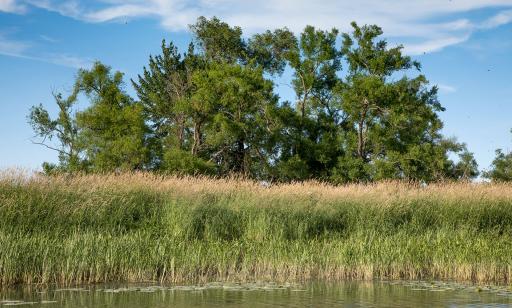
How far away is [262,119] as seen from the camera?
35062 millimetres

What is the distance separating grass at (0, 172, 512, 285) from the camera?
1023cm

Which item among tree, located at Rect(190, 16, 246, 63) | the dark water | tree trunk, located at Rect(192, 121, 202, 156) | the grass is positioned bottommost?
the dark water

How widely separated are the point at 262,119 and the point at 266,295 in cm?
2670

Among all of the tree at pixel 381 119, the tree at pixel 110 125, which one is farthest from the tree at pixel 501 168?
the tree at pixel 110 125

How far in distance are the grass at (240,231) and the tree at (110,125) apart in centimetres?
1761

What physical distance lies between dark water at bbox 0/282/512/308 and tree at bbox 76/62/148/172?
26138 millimetres

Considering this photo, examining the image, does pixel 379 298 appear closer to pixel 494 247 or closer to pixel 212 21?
pixel 494 247

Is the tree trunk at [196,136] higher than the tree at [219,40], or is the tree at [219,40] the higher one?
the tree at [219,40]

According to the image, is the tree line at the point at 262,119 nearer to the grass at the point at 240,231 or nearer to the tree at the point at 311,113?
the tree at the point at 311,113

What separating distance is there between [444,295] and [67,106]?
121 ft

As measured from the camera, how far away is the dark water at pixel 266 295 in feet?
26.6

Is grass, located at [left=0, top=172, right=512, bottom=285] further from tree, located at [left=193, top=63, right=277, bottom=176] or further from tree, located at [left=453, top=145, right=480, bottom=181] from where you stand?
tree, located at [left=453, top=145, right=480, bottom=181]

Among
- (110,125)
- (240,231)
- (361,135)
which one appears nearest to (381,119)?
(361,135)

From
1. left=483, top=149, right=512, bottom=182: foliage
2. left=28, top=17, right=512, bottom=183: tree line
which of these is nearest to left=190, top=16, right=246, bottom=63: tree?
left=28, top=17, right=512, bottom=183: tree line
